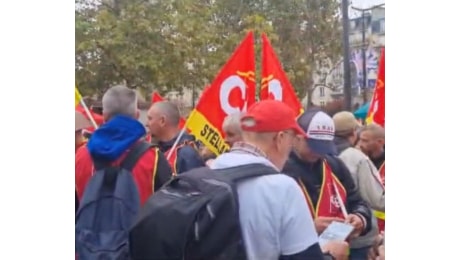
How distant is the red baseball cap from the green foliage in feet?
24.9

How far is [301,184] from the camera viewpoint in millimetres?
3049

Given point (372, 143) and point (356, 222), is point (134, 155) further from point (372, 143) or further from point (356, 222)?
point (372, 143)

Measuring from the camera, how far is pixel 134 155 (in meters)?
2.82

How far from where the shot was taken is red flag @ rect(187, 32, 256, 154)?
13.5ft

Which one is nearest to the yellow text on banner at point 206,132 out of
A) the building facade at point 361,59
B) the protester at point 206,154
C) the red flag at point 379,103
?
the protester at point 206,154

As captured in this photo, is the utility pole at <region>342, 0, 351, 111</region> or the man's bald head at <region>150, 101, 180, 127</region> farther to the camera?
the utility pole at <region>342, 0, 351, 111</region>

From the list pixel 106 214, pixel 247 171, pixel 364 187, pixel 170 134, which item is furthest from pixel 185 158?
pixel 247 171

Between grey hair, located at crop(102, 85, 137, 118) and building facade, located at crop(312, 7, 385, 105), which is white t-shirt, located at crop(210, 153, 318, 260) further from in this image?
building facade, located at crop(312, 7, 385, 105)

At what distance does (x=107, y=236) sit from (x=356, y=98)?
40.9ft

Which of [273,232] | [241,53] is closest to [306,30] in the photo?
[241,53]

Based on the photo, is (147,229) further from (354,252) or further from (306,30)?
(306,30)

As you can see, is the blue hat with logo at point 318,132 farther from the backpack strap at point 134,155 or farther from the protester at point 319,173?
the backpack strap at point 134,155

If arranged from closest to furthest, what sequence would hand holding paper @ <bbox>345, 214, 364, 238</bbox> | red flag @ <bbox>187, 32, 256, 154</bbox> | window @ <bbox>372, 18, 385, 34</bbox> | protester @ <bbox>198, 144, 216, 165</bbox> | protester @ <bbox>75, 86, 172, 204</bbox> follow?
1. protester @ <bbox>75, 86, 172, 204</bbox>
2. hand holding paper @ <bbox>345, 214, 364, 238</bbox>
3. window @ <bbox>372, 18, 385, 34</bbox>
4. red flag @ <bbox>187, 32, 256, 154</bbox>
5. protester @ <bbox>198, 144, 216, 165</bbox>

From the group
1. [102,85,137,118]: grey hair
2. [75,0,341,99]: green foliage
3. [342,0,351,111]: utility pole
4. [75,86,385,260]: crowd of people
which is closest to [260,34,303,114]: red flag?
[75,86,385,260]: crowd of people
